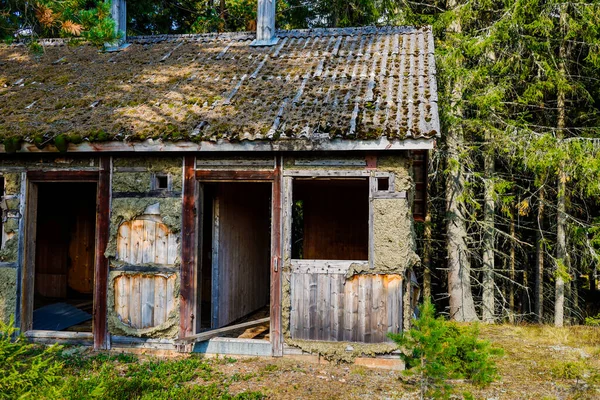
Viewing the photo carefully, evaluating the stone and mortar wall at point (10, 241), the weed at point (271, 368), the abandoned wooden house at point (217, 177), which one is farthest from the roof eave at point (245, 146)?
the weed at point (271, 368)

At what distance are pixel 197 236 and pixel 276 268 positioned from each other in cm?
128

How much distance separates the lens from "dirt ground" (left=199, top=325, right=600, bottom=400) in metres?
6.47

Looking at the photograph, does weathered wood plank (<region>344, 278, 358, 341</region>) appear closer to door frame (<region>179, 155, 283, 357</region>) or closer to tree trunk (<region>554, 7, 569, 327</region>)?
door frame (<region>179, 155, 283, 357</region>)

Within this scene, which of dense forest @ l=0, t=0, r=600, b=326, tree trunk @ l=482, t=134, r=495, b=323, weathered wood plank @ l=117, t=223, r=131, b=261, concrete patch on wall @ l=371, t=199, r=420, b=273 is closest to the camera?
concrete patch on wall @ l=371, t=199, r=420, b=273

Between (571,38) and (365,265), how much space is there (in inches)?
388

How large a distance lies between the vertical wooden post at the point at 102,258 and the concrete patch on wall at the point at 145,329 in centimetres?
12

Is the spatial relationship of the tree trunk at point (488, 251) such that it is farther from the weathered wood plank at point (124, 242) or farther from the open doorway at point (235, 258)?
the weathered wood plank at point (124, 242)

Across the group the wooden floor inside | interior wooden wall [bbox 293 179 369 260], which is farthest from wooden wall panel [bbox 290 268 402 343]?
interior wooden wall [bbox 293 179 369 260]

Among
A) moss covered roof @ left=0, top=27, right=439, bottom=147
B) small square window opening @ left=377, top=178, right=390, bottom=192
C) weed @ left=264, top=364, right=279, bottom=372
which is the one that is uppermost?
moss covered roof @ left=0, top=27, right=439, bottom=147

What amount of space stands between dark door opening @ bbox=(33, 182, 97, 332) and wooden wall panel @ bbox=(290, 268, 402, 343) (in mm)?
6714

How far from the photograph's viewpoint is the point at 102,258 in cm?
→ 811

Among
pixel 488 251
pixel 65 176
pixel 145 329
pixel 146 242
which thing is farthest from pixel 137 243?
pixel 488 251

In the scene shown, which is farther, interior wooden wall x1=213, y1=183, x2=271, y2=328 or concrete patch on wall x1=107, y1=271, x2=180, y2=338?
interior wooden wall x1=213, y1=183, x2=271, y2=328

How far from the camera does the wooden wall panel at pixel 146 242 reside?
26.0 ft
